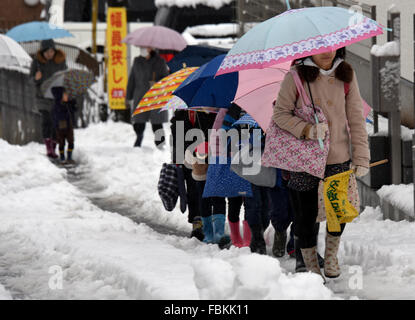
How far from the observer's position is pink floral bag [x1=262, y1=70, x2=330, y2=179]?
510 cm

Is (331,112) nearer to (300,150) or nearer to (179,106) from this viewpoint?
(300,150)

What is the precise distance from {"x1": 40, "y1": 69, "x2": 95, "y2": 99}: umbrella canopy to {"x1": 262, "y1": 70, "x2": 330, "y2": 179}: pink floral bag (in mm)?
8599

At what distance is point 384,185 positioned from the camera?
795 centimetres

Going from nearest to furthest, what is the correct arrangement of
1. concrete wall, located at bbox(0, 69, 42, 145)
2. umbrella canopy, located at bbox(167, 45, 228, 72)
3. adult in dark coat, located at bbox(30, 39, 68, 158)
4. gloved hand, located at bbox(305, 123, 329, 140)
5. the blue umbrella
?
gloved hand, located at bbox(305, 123, 329, 140)
the blue umbrella
umbrella canopy, located at bbox(167, 45, 228, 72)
adult in dark coat, located at bbox(30, 39, 68, 158)
concrete wall, located at bbox(0, 69, 42, 145)

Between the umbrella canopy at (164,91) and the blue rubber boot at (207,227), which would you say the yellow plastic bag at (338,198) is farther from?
the umbrella canopy at (164,91)

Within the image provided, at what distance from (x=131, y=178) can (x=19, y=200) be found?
2349 mm

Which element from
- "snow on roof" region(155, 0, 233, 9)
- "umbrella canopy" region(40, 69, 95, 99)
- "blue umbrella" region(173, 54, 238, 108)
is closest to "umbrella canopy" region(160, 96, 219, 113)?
"blue umbrella" region(173, 54, 238, 108)

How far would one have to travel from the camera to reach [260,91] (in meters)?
6.30

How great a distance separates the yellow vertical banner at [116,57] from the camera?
21281mm

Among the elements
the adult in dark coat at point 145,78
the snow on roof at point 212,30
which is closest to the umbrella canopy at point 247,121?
the adult in dark coat at point 145,78

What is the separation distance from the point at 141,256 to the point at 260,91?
1661 mm

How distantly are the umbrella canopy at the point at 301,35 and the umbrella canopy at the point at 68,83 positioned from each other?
8.17 m

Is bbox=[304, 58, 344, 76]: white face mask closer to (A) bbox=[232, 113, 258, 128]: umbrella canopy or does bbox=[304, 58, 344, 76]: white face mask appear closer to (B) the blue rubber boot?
(A) bbox=[232, 113, 258, 128]: umbrella canopy

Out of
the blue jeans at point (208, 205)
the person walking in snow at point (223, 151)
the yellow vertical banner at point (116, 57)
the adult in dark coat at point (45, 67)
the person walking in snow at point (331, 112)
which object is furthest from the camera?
the yellow vertical banner at point (116, 57)
